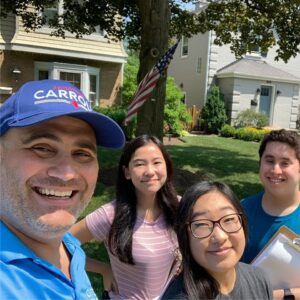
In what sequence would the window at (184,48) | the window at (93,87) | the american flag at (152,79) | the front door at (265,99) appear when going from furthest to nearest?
the window at (184,48) → the front door at (265,99) → the window at (93,87) → the american flag at (152,79)

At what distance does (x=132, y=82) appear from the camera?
1922 centimetres

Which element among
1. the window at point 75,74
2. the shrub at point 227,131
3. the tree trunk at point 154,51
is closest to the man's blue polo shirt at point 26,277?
the tree trunk at point 154,51

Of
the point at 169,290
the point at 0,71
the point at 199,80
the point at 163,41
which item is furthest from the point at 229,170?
the point at 199,80

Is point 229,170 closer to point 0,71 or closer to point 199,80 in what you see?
point 0,71

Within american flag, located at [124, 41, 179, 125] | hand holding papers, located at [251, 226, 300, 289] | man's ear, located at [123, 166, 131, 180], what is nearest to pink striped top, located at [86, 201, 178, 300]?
man's ear, located at [123, 166, 131, 180]

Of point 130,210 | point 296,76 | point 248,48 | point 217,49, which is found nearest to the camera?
point 130,210

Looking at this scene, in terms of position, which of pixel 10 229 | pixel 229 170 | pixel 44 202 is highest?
pixel 44 202

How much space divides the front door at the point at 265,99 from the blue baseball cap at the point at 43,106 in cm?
2289

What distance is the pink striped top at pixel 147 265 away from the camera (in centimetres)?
251

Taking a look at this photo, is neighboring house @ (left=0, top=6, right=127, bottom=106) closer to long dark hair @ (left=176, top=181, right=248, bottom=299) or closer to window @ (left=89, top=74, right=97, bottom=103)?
→ window @ (left=89, top=74, right=97, bottom=103)

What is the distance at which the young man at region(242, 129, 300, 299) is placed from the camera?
7.86 feet

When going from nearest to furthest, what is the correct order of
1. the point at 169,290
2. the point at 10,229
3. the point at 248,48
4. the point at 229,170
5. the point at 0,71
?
the point at 10,229 → the point at 169,290 → the point at 229,170 → the point at 248,48 → the point at 0,71

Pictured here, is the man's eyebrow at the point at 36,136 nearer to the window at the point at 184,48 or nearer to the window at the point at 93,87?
the window at the point at 93,87

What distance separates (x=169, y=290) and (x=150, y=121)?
5.96 meters
